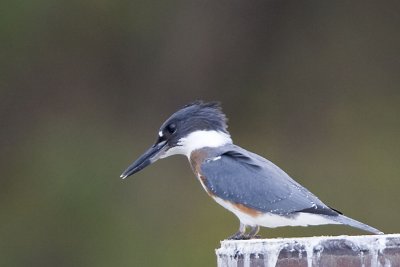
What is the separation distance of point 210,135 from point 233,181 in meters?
0.35

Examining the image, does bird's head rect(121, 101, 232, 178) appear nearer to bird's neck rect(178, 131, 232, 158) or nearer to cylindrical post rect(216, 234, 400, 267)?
bird's neck rect(178, 131, 232, 158)

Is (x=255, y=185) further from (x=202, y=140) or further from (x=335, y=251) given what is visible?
(x=335, y=251)

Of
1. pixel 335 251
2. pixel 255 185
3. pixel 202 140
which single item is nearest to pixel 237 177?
pixel 255 185

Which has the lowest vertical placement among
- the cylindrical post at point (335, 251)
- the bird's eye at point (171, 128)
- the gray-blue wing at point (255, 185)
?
the cylindrical post at point (335, 251)

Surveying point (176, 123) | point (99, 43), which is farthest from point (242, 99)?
point (176, 123)

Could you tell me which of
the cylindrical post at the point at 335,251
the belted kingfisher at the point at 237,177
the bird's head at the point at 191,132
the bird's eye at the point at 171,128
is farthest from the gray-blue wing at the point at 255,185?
the cylindrical post at the point at 335,251

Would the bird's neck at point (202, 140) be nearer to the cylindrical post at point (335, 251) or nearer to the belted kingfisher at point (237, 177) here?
the belted kingfisher at point (237, 177)

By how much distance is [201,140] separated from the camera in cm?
413

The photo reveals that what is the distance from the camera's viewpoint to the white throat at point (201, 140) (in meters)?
4.12

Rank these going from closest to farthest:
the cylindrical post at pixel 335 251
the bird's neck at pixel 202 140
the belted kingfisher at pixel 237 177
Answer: the cylindrical post at pixel 335 251 < the belted kingfisher at pixel 237 177 < the bird's neck at pixel 202 140

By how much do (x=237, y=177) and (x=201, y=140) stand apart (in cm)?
33

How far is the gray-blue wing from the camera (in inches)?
145

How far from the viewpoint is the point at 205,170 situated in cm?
397

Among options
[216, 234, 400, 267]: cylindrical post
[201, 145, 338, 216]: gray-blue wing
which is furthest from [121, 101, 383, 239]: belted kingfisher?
[216, 234, 400, 267]: cylindrical post
